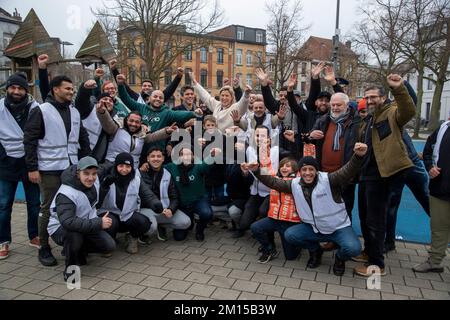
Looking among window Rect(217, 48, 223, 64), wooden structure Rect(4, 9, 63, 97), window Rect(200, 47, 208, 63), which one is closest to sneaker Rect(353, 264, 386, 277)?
wooden structure Rect(4, 9, 63, 97)

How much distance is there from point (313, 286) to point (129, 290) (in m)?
1.83

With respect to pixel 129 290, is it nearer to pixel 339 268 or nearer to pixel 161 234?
pixel 161 234

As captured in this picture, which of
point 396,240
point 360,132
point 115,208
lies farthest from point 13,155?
point 396,240

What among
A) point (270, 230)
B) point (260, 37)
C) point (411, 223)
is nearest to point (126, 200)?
point (270, 230)

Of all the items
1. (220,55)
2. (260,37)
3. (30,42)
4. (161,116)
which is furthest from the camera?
(260,37)

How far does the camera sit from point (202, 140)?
4918 mm

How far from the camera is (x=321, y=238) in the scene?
3.99m

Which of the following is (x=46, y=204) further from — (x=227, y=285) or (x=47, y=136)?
(x=227, y=285)

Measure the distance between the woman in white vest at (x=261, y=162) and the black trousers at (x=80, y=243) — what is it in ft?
5.90

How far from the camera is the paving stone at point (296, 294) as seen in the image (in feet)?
11.1

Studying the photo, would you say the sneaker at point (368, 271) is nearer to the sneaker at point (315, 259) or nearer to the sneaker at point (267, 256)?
the sneaker at point (315, 259)

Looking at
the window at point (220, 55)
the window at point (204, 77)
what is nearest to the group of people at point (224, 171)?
the window at point (204, 77)

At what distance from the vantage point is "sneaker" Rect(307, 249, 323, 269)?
4090 millimetres
